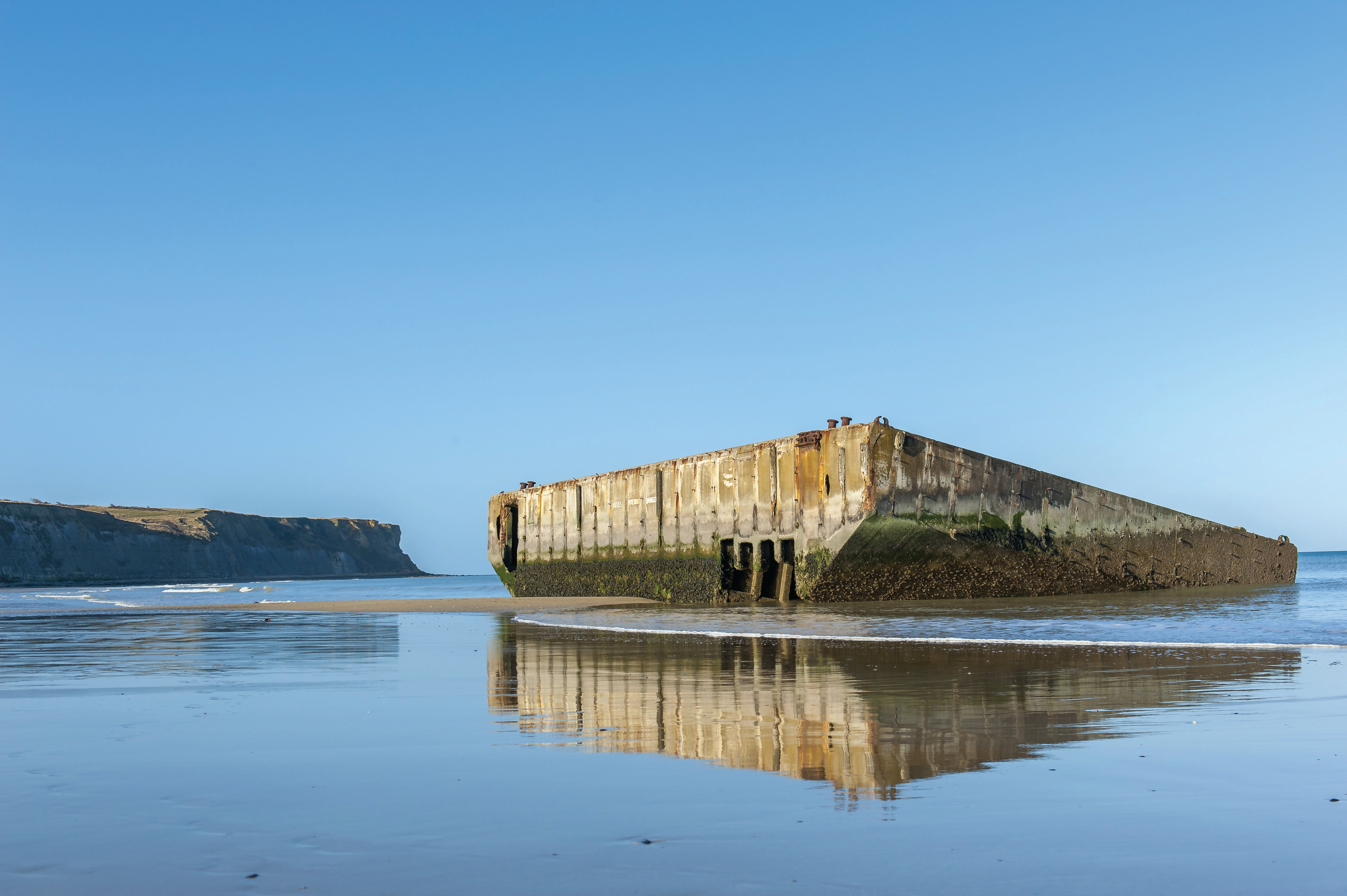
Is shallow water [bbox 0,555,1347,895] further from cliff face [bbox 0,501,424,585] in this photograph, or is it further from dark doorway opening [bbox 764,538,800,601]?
cliff face [bbox 0,501,424,585]

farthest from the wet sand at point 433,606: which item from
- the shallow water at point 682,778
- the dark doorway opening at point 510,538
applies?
the shallow water at point 682,778

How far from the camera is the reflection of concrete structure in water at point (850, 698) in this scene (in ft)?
15.1

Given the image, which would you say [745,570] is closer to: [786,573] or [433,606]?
[786,573]

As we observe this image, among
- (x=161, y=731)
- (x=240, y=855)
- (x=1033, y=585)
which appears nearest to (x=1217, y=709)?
(x=240, y=855)

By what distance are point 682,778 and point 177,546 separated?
Result: 117 m

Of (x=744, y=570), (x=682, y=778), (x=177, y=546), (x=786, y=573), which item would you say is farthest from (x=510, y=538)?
(x=177, y=546)

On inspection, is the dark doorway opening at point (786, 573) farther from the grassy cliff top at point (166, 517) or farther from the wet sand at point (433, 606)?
the grassy cliff top at point (166, 517)

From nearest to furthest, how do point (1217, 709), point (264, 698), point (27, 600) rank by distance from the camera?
point (1217, 709), point (264, 698), point (27, 600)

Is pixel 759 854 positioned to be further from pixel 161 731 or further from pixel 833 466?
pixel 833 466

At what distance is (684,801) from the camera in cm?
365

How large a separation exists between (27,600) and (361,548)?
386 ft

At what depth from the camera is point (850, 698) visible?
6.51 m

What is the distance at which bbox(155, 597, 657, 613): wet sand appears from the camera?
840 inches

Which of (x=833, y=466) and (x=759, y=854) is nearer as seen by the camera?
(x=759, y=854)
